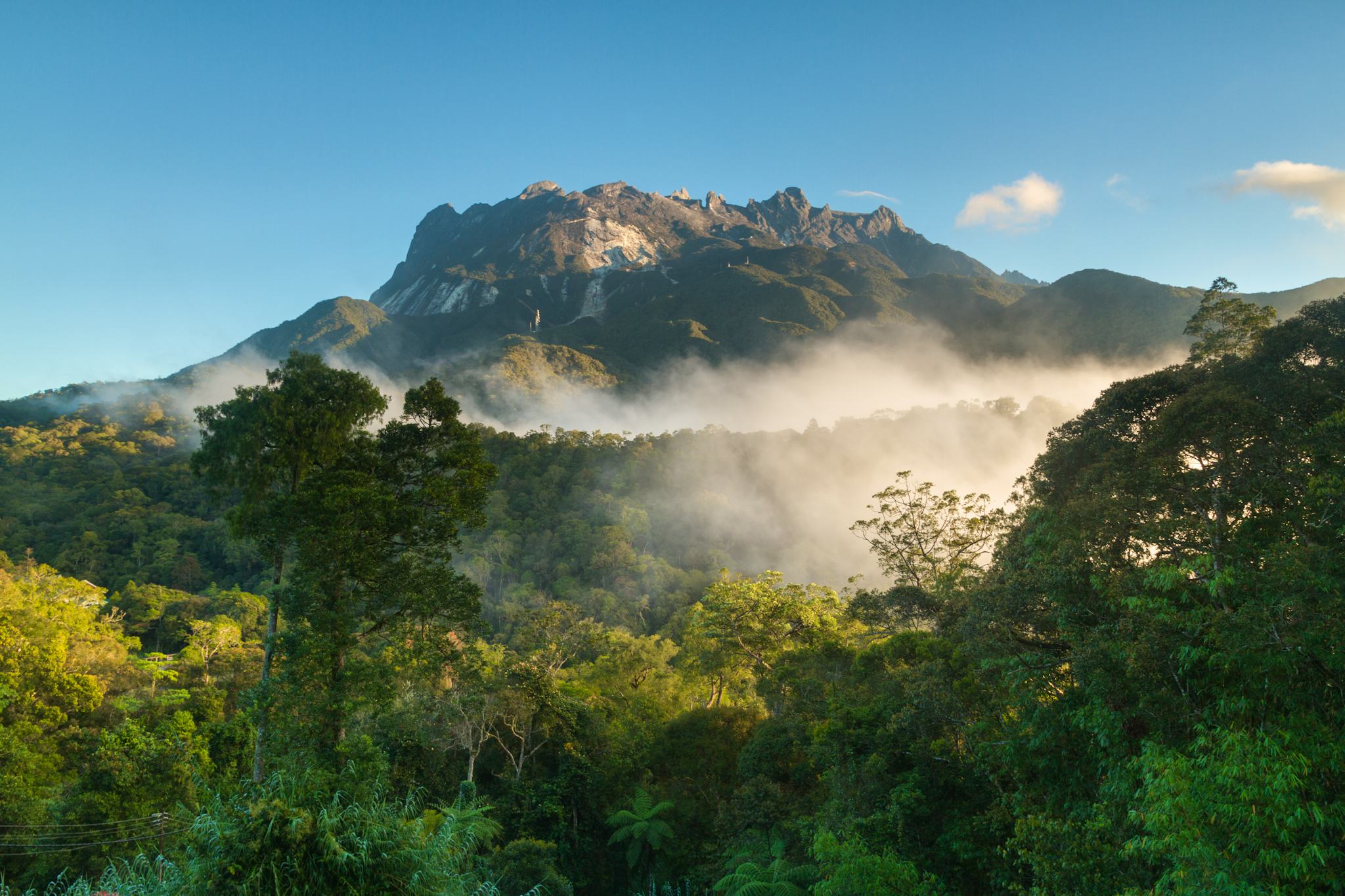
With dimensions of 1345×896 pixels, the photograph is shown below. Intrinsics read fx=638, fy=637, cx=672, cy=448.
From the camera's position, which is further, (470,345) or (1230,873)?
(470,345)

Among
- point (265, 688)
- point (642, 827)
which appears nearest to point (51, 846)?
point (265, 688)

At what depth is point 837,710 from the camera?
49.3 ft

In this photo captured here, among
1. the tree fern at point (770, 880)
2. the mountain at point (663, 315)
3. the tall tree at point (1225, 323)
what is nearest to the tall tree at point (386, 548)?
the tree fern at point (770, 880)

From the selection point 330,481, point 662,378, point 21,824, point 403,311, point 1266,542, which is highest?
point 403,311

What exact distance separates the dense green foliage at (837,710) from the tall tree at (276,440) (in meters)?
0.61

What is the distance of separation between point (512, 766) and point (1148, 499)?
19449mm

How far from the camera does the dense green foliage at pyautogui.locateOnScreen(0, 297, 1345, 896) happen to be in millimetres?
6273

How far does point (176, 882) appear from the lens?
5.79 metres

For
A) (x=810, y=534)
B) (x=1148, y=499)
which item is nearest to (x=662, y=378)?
(x=810, y=534)

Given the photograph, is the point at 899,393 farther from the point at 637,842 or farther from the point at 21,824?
the point at 21,824

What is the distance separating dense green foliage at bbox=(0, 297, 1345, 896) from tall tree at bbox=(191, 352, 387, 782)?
2.01 ft

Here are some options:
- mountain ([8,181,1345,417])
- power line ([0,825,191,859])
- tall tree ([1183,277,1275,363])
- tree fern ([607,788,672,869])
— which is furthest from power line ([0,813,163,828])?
mountain ([8,181,1345,417])

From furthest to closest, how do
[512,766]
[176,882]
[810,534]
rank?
[810,534]
[512,766]
[176,882]

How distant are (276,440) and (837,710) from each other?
13967mm
